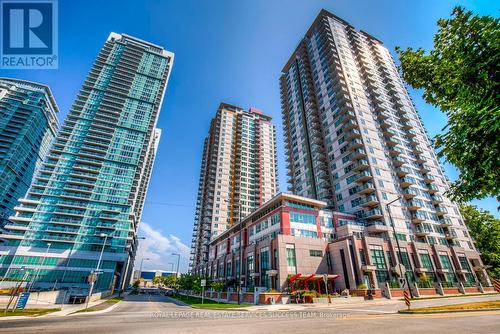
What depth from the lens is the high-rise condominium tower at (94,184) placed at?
77.8 m

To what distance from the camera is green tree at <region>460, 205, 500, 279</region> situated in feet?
185

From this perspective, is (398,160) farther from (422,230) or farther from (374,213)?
(374,213)

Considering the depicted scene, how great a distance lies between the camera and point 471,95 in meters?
9.04

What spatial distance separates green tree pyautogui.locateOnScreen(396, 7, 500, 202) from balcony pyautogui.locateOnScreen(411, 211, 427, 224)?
5368 centimetres

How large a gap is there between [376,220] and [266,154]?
68.3 meters

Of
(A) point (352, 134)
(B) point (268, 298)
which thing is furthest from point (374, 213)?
(B) point (268, 298)

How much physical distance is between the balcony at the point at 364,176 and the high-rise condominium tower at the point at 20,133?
14060 cm

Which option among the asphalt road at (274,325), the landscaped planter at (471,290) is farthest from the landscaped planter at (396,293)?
the asphalt road at (274,325)

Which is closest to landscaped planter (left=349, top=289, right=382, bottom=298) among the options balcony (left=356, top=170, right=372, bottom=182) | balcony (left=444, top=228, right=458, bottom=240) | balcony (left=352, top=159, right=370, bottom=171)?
balcony (left=356, top=170, right=372, bottom=182)

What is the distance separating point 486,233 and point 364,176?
39.4 m

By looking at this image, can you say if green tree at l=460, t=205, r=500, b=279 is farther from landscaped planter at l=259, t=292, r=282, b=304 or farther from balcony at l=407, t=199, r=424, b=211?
landscaped planter at l=259, t=292, r=282, b=304

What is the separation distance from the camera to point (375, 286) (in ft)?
127

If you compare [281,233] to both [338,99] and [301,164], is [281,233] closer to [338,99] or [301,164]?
[301,164]

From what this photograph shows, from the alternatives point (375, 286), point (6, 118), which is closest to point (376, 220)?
point (375, 286)
